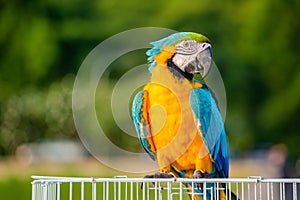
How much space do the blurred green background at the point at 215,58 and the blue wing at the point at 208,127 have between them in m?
4.33

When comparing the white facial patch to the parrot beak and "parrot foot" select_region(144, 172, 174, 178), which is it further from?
"parrot foot" select_region(144, 172, 174, 178)

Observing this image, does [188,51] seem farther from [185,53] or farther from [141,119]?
[141,119]

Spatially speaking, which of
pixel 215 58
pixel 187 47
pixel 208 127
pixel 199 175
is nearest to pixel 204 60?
pixel 187 47

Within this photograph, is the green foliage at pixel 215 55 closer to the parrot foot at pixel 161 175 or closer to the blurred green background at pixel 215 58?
the blurred green background at pixel 215 58

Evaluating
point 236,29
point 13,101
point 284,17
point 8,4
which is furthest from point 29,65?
point 284,17

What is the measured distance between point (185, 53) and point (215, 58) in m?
4.53

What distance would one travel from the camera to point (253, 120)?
22.4 feet

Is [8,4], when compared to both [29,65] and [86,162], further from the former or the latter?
[86,162]

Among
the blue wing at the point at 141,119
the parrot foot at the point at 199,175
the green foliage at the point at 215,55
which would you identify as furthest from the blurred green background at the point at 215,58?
the parrot foot at the point at 199,175

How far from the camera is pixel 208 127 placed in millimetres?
2057

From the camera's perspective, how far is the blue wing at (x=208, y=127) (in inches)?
80.8

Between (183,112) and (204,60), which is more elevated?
(204,60)

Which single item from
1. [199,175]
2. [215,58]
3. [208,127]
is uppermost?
[215,58]

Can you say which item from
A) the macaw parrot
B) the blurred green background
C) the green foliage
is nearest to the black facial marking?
the macaw parrot
